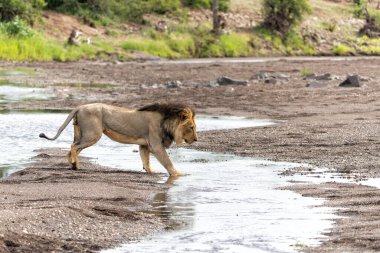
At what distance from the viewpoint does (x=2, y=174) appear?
14883 millimetres

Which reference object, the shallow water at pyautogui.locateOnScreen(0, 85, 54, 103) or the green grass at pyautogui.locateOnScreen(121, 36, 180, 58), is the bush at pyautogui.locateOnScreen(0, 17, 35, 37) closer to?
the green grass at pyautogui.locateOnScreen(121, 36, 180, 58)

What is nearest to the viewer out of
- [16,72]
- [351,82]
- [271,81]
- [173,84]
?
[351,82]

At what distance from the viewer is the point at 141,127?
1559cm

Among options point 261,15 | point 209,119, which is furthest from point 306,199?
point 261,15

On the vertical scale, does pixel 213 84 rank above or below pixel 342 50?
above

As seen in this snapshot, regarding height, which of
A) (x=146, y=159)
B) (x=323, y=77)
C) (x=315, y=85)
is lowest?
(x=323, y=77)

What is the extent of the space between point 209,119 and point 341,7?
5512 cm

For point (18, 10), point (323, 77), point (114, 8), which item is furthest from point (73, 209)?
point (114, 8)

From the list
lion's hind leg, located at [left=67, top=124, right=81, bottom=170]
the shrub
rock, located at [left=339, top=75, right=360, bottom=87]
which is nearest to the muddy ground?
rock, located at [left=339, top=75, right=360, bottom=87]

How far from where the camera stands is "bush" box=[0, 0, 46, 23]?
173 ft

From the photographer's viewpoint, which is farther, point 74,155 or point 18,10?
point 18,10

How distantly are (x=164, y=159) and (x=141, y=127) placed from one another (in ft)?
2.33

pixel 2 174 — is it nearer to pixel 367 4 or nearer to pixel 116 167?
pixel 116 167

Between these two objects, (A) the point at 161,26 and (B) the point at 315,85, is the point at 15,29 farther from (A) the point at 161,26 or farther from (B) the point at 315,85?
(B) the point at 315,85
